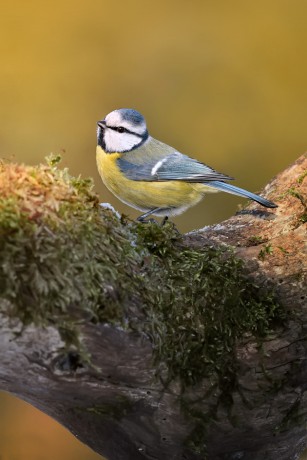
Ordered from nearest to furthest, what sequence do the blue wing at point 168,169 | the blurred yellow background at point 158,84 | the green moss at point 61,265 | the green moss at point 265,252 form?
the green moss at point 61,265, the green moss at point 265,252, the blue wing at point 168,169, the blurred yellow background at point 158,84

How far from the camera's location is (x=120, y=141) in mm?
2369

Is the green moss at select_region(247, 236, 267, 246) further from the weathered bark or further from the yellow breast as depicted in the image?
the yellow breast

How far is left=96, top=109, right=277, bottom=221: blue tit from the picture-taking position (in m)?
2.21

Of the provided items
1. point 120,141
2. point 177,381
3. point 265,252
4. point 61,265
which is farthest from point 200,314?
point 120,141

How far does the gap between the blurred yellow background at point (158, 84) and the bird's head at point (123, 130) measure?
1.39 m

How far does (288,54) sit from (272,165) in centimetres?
72

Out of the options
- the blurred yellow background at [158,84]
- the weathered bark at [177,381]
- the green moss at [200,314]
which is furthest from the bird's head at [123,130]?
the blurred yellow background at [158,84]

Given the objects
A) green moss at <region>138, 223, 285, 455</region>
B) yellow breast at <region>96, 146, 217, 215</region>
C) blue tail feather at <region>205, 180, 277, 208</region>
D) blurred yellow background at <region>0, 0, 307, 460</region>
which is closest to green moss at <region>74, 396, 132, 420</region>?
green moss at <region>138, 223, 285, 455</region>

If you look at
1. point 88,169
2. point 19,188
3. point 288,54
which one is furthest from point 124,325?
point 288,54

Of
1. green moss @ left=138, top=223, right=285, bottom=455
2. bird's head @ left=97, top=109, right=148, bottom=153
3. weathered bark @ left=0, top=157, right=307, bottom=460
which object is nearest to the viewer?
weathered bark @ left=0, top=157, right=307, bottom=460

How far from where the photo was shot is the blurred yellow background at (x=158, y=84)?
3.91 metres

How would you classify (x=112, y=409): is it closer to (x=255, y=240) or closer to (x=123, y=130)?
(x=255, y=240)

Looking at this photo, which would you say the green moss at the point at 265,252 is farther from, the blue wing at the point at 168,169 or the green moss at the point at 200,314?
the blue wing at the point at 168,169

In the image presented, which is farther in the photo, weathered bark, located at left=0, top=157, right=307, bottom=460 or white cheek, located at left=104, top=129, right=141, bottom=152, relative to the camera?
white cheek, located at left=104, top=129, right=141, bottom=152
